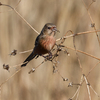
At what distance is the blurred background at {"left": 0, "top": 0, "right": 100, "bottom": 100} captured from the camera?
5227 millimetres

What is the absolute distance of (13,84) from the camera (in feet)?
17.1

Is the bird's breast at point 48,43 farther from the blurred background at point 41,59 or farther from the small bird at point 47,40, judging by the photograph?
the blurred background at point 41,59

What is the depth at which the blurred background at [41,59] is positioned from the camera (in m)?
5.23

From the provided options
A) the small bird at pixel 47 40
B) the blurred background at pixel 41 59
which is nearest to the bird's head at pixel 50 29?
the small bird at pixel 47 40

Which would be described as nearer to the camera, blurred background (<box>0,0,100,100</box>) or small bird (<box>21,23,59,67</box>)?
small bird (<box>21,23,59,67</box>)

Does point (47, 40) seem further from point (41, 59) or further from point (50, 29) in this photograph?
point (41, 59)

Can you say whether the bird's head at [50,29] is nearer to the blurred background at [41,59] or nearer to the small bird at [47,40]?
the small bird at [47,40]

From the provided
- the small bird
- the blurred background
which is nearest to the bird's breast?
the small bird

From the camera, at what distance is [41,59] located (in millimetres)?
5387

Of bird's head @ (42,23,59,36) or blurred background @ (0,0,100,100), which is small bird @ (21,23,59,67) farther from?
blurred background @ (0,0,100,100)

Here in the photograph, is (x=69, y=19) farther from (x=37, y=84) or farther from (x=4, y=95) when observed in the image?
(x=4, y=95)

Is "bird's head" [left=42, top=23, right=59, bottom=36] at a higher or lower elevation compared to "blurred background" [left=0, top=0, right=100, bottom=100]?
higher

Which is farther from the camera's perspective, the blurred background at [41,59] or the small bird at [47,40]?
the blurred background at [41,59]

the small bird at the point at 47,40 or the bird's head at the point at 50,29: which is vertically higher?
the bird's head at the point at 50,29
